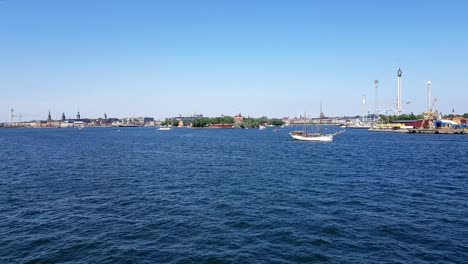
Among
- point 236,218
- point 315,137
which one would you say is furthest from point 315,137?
point 236,218

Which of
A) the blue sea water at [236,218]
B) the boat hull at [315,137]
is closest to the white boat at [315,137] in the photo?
the boat hull at [315,137]

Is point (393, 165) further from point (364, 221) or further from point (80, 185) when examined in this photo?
point (80, 185)

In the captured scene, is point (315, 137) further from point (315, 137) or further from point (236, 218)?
point (236, 218)

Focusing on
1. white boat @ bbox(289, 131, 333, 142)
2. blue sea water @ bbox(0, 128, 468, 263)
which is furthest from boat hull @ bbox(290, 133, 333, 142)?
blue sea water @ bbox(0, 128, 468, 263)

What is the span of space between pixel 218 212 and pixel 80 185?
1987 cm

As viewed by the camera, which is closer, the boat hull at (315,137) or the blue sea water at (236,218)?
the blue sea water at (236,218)

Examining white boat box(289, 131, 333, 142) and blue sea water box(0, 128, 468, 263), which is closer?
blue sea water box(0, 128, 468, 263)

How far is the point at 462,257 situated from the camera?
1767 cm

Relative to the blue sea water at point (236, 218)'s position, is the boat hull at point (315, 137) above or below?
above

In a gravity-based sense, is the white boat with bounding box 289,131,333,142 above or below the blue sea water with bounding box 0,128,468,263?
above

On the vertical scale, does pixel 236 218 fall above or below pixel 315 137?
below

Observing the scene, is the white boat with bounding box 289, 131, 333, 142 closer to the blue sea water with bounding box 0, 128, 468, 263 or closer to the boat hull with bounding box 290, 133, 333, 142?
the boat hull with bounding box 290, 133, 333, 142

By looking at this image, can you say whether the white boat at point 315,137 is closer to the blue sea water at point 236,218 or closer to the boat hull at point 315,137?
the boat hull at point 315,137

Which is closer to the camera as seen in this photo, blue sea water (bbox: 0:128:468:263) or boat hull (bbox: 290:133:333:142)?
blue sea water (bbox: 0:128:468:263)
